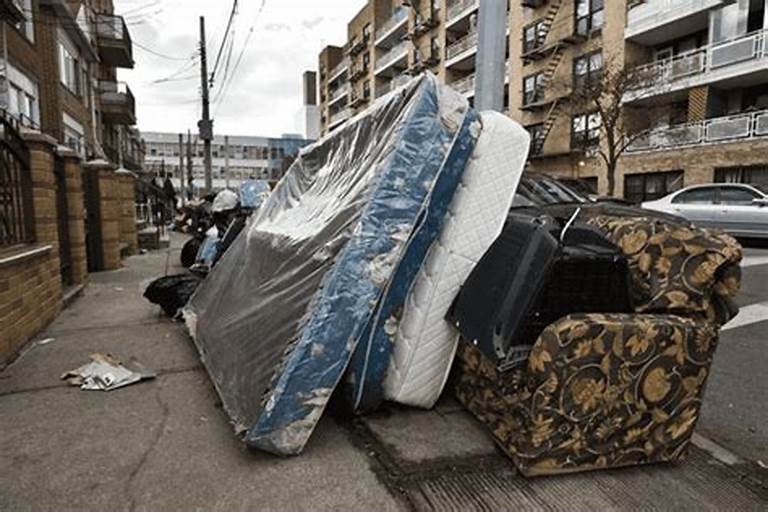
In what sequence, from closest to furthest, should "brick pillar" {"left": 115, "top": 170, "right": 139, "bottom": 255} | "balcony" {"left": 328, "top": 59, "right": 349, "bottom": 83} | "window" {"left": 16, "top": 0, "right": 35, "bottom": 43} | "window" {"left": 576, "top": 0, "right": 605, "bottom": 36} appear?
"brick pillar" {"left": 115, "top": 170, "right": 139, "bottom": 255} → "window" {"left": 16, "top": 0, "right": 35, "bottom": 43} → "window" {"left": 576, "top": 0, "right": 605, "bottom": 36} → "balcony" {"left": 328, "top": 59, "right": 349, "bottom": 83}

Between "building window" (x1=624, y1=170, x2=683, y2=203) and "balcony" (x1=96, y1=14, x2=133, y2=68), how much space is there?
20197mm

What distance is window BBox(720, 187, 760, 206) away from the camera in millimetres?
9180

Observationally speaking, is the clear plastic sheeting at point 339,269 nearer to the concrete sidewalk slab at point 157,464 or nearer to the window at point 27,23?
the concrete sidewalk slab at point 157,464

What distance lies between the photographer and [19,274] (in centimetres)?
344

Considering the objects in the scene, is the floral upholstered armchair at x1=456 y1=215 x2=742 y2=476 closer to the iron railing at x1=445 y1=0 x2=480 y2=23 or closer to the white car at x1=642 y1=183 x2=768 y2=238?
the white car at x1=642 y1=183 x2=768 y2=238

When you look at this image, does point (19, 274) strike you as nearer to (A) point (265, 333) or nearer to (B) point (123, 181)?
(A) point (265, 333)

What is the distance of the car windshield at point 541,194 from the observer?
14.6 ft

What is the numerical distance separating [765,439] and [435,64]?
28.5 metres

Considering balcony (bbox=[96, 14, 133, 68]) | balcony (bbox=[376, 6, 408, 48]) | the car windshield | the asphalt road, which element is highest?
balcony (bbox=[376, 6, 408, 48])

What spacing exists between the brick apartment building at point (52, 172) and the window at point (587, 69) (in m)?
15.5

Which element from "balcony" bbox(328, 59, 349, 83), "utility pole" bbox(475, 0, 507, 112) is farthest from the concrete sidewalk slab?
"balcony" bbox(328, 59, 349, 83)

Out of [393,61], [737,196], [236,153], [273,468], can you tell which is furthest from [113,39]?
[236,153]

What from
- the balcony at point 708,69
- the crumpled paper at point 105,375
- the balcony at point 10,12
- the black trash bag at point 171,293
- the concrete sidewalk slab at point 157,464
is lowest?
the concrete sidewalk slab at point 157,464

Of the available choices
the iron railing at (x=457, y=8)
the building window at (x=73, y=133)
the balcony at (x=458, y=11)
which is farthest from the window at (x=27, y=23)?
the iron railing at (x=457, y=8)
